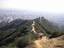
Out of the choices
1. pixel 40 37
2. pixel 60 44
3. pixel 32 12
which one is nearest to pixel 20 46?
pixel 40 37

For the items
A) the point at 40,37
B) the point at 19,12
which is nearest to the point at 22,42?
the point at 40,37

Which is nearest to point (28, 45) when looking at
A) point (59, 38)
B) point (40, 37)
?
point (40, 37)

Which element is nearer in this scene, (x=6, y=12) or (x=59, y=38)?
(x=59, y=38)

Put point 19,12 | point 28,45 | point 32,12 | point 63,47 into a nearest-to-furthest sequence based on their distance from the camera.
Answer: point 28,45, point 63,47, point 32,12, point 19,12

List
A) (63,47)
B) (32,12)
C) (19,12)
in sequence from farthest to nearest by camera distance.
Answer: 1. (19,12)
2. (32,12)
3. (63,47)

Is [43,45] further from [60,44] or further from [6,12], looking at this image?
[6,12]

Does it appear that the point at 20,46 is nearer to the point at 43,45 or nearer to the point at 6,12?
the point at 43,45

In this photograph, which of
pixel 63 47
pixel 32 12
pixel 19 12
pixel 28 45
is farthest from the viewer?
pixel 19 12

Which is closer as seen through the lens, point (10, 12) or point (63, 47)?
point (63, 47)
